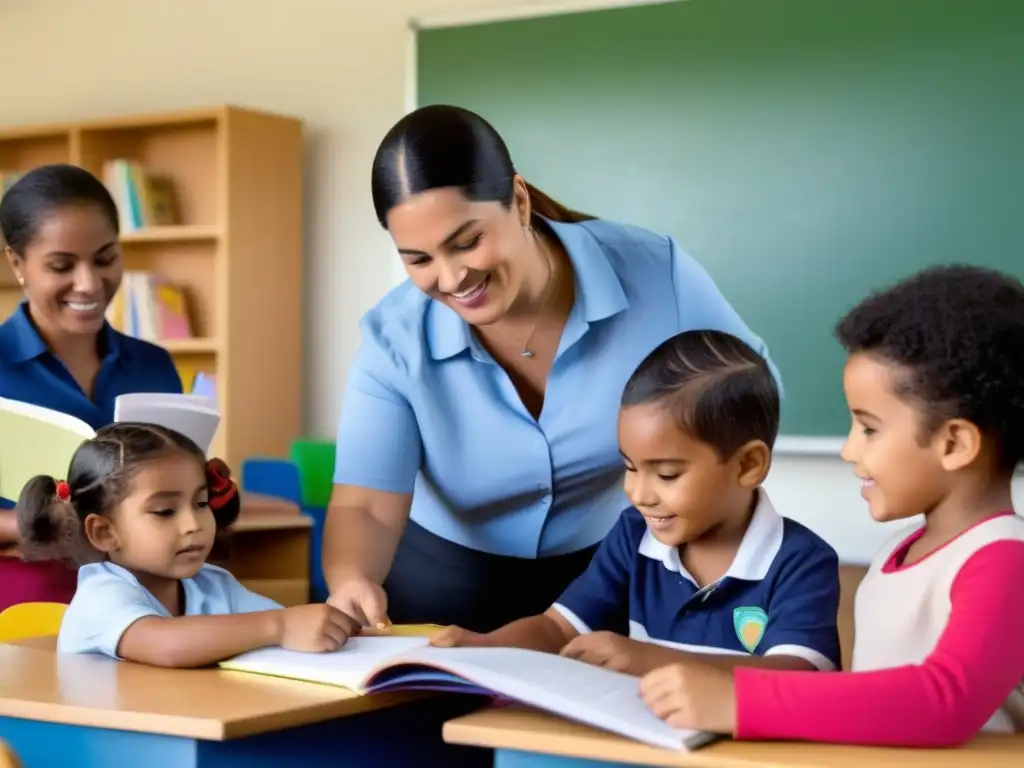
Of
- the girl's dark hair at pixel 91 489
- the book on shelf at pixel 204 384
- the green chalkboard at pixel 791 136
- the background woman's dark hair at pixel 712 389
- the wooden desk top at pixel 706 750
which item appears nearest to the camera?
the wooden desk top at pixel 706 750

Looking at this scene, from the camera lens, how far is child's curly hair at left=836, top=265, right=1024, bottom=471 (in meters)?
1.26

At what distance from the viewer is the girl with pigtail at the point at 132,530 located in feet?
5.16

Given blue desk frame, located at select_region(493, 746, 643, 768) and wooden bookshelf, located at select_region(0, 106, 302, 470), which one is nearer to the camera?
blue desk frame, located at select_region(493, 746, 643, 768)

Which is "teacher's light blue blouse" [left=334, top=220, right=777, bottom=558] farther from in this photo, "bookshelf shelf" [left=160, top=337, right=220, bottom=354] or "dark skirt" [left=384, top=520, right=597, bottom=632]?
"bookshelf shelf" [left=160, top=337, right=220, bottom=354]

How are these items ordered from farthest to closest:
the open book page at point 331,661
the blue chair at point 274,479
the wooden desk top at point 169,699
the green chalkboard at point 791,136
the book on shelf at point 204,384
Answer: the book on shelf at point 204,384 → the blue chair at point 274,479 → the green chalkboard at point 791,136 → the open book page at point 331,661 → the wooden desk top at point 169,699

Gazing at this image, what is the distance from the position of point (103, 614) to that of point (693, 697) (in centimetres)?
78

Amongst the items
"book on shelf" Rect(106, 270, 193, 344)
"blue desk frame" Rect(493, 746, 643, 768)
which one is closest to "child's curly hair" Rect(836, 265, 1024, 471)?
"blue desk frame" Rect(493, 746, 643, 768)

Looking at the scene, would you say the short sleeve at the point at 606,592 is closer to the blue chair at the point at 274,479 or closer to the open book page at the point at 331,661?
the open book page at the point at 331,661

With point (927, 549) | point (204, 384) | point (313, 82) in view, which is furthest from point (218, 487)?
point (313, 82)

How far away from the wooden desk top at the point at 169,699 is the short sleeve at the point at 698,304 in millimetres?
807

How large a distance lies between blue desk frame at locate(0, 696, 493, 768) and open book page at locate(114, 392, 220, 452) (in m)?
0.69

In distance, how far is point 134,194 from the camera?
4.99m

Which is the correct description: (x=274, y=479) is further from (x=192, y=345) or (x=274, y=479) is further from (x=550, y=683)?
(x=550, y=683)

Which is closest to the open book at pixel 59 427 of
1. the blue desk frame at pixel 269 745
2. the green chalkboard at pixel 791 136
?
the blue desk frame at pixel 269 745
